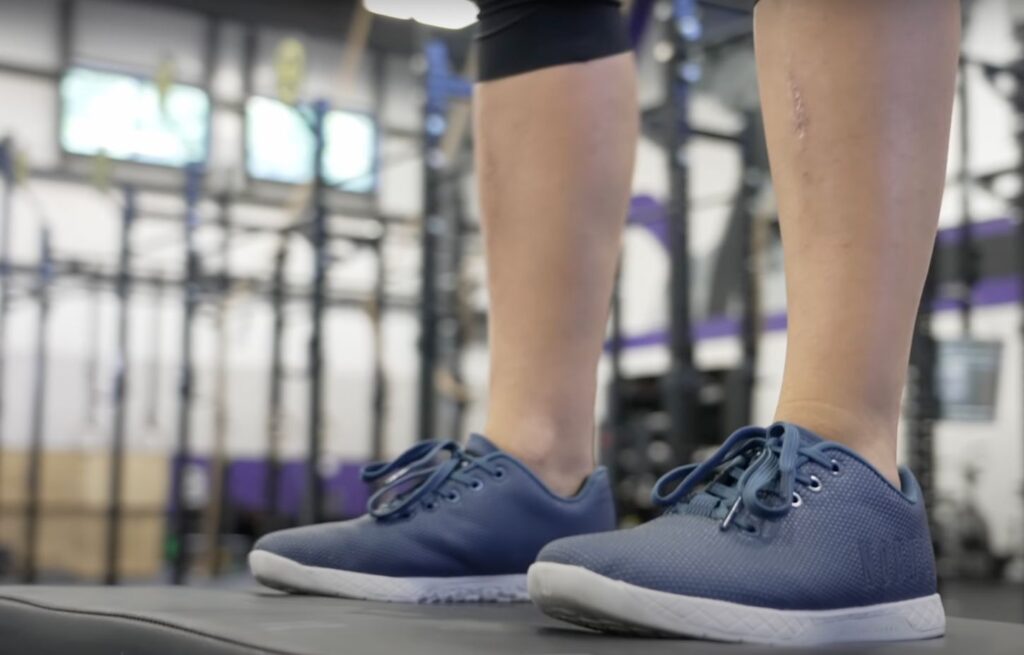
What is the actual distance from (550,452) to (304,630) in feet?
1.11

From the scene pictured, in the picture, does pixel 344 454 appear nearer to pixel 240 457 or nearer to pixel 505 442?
pixel 240 457

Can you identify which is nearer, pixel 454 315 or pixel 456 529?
pixel 456 529

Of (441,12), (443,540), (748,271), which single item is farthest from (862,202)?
(441,12)

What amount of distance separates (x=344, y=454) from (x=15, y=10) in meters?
3.33

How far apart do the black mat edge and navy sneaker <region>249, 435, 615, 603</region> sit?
0.18 meters

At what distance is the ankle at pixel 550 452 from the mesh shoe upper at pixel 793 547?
0.21 m

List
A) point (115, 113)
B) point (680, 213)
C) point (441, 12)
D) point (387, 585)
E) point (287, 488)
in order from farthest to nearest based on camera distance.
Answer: point (287, 488), point (115, 113), point (441, 12), point (680, 213), point (387, 585)

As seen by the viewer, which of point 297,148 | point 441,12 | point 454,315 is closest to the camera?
point 441,12

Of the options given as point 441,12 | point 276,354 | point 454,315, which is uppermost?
point 441,12

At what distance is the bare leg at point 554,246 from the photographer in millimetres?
850

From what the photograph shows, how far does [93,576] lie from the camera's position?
5.57 m

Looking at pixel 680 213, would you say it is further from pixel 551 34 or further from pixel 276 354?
pixel 276 354

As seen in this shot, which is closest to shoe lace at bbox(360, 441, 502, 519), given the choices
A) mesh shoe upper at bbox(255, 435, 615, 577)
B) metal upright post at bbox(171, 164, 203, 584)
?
mesh shoe upper at bbox(255, 435, 615, 577)

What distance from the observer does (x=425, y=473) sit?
0.83 m
